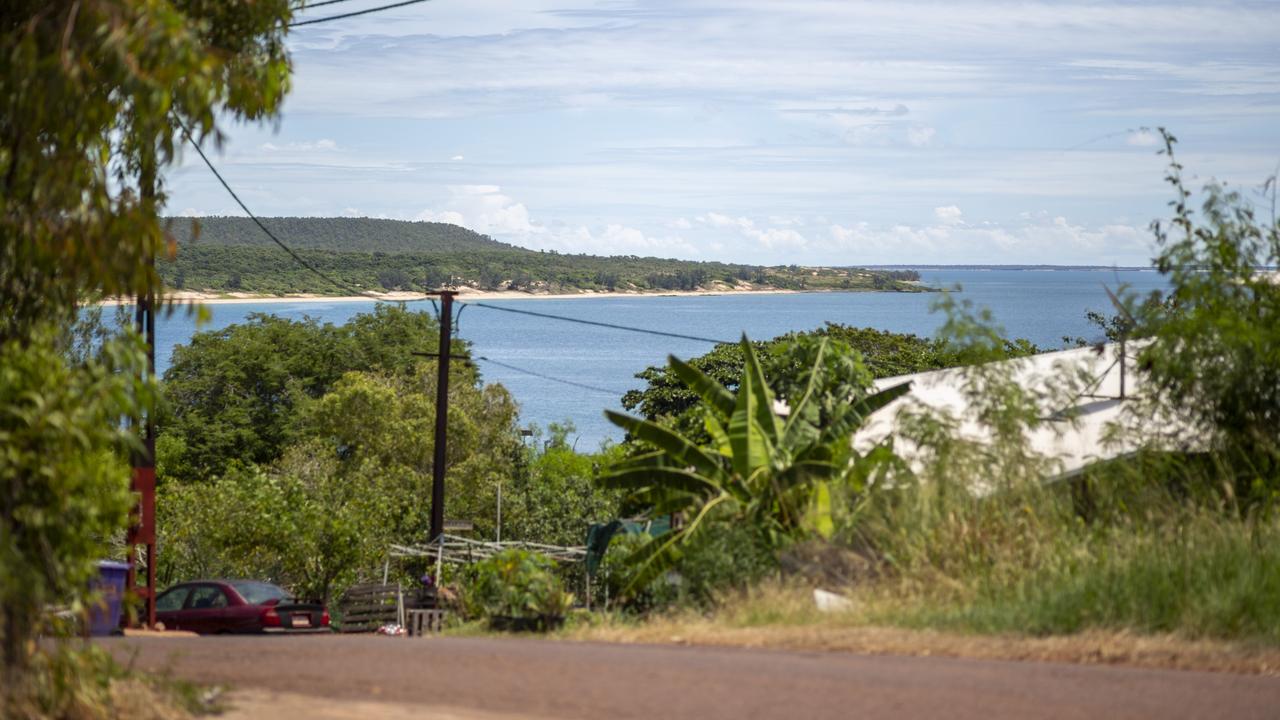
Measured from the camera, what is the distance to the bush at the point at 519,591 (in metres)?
14.9

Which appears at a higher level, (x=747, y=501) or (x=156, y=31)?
(x=156, y=31)

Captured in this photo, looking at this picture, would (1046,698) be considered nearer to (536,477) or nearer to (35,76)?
(35,76)

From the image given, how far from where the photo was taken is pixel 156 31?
8141 mm

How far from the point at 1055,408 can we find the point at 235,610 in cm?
1435

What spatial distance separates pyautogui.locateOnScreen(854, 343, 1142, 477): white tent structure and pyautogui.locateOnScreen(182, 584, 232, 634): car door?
475 inches

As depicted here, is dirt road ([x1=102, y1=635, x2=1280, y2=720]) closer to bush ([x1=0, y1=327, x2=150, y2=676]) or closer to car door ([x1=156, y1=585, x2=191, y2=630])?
bush ([x1=0, y1=327, x2=150, y2=676])

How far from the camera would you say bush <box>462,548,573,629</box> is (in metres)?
14.9

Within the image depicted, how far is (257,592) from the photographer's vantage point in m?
25.2

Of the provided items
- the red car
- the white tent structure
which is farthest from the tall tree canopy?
the red car

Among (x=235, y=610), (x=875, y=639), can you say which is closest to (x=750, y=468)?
(x=875, y=639)

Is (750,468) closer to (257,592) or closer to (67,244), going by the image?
(67,244)

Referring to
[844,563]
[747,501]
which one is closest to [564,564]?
[747,501]

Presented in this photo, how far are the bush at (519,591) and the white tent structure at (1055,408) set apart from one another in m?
4.30

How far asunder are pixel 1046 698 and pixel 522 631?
706 centimetres
